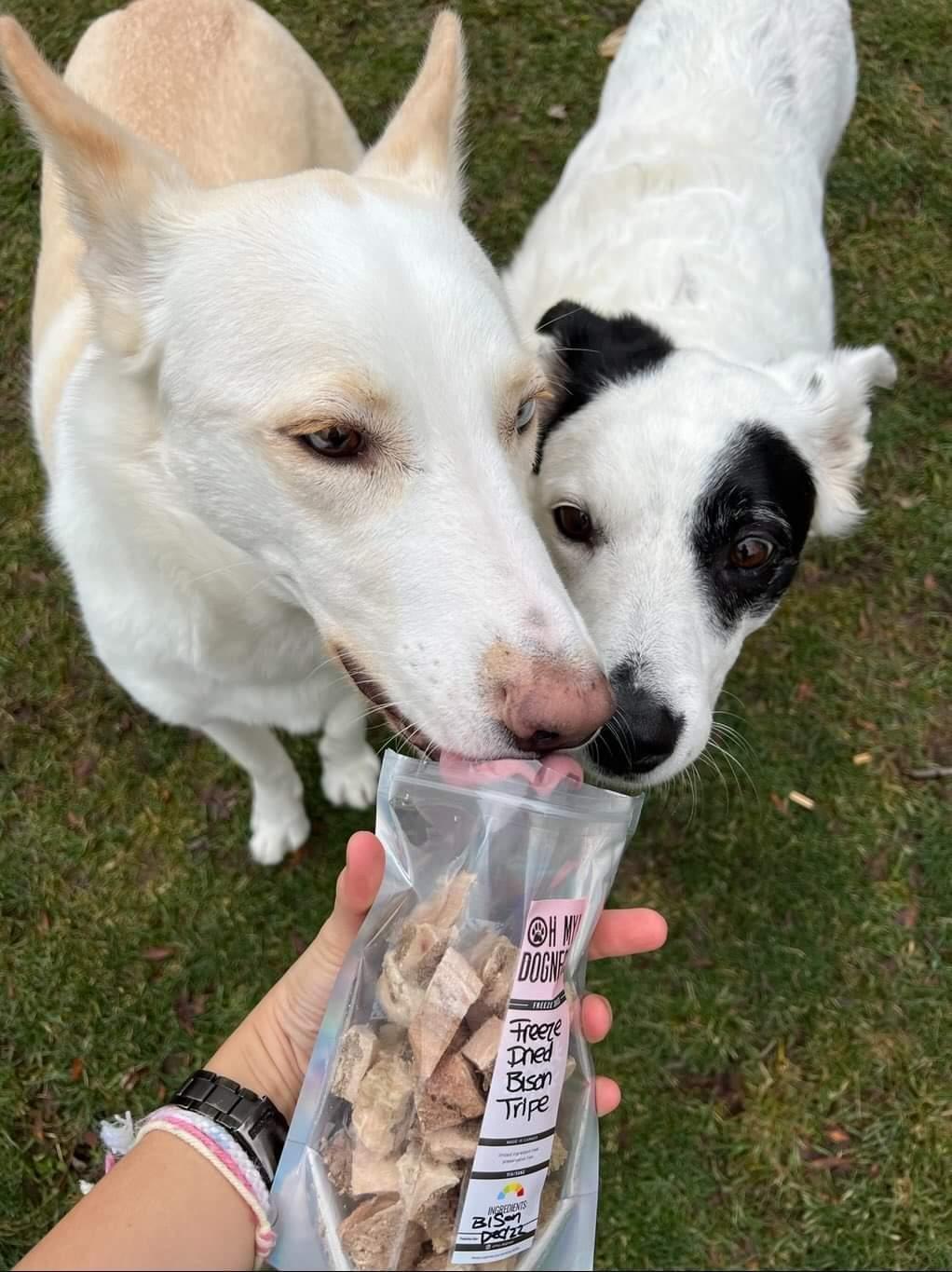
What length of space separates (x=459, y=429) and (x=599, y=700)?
639 millimetres

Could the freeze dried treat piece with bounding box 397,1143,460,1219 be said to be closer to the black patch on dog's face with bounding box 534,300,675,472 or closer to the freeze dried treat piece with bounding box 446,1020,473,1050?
the freeze dried treat piece with bounding box 446,1020,473,1050

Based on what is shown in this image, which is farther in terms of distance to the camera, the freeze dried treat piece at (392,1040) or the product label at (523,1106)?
the freeze dried treat piece at (392,1040)

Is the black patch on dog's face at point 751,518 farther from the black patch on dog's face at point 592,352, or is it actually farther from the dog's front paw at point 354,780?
the dog's front paw at point 354,780

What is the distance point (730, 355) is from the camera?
319 cm

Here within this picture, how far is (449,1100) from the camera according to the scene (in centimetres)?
178

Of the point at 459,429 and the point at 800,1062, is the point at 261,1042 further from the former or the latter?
the point at 800,1062

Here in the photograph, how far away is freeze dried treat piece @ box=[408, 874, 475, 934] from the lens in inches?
77.3

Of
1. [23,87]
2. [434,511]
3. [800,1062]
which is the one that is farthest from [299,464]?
[800,1062]

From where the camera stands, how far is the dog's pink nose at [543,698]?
68.4 inches

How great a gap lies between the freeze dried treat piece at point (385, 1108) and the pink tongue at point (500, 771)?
1.92ft

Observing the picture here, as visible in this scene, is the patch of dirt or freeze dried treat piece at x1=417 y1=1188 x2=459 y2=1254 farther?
the patch of dirt

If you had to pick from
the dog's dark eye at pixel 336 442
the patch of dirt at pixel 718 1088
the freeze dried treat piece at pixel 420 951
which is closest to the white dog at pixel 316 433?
the dog's dark eye at pixel 336 442

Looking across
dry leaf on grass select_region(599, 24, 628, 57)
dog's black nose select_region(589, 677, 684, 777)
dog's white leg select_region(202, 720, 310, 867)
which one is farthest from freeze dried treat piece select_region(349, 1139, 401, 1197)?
dry leaf on grass select_region(599, 24, 628, 57)

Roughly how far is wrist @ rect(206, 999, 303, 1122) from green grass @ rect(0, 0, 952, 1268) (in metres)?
1.74
